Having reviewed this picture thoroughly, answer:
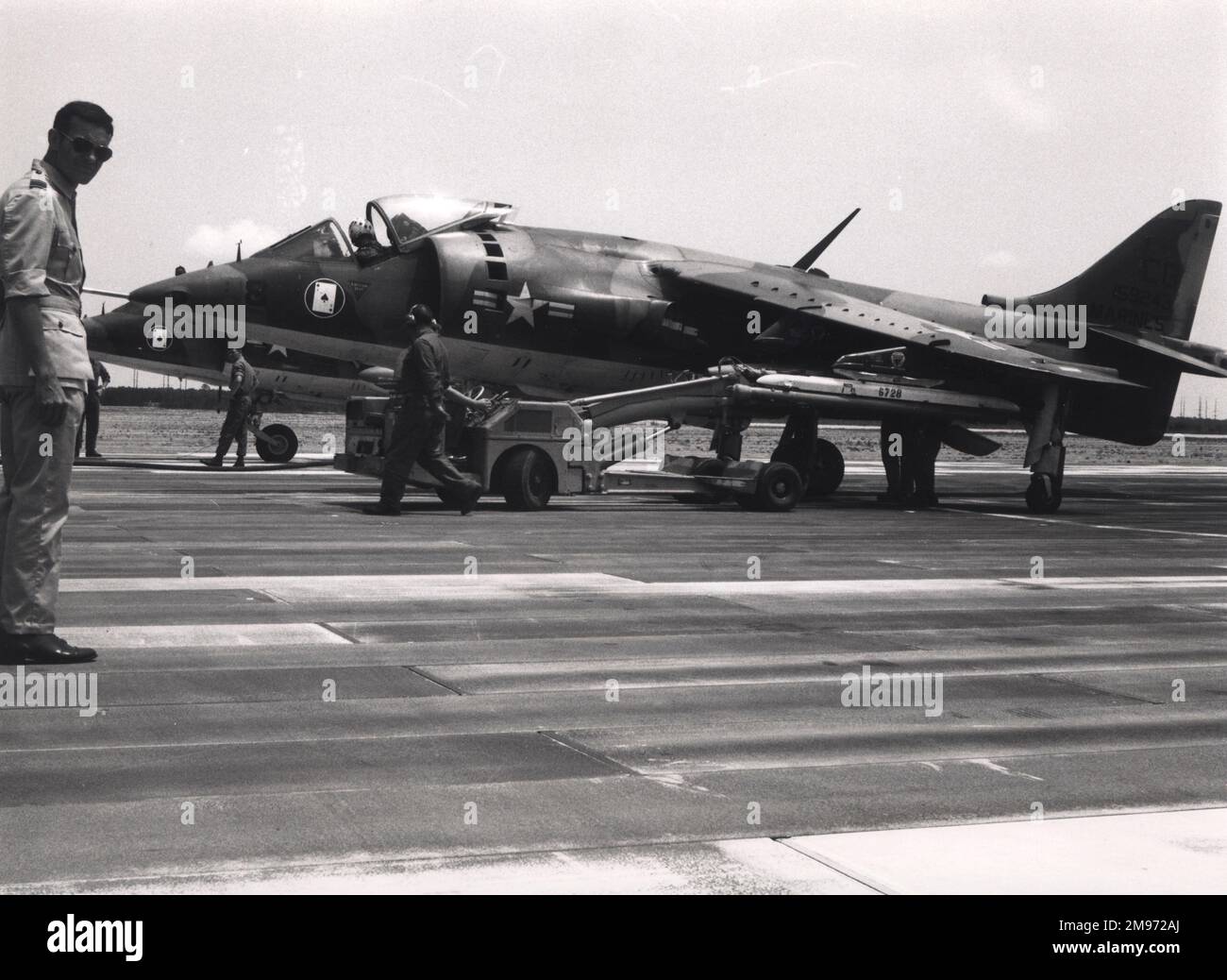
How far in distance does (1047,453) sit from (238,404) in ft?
40.5

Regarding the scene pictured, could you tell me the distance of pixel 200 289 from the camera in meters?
20.0

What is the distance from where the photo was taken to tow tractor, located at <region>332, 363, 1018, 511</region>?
16.4 metres

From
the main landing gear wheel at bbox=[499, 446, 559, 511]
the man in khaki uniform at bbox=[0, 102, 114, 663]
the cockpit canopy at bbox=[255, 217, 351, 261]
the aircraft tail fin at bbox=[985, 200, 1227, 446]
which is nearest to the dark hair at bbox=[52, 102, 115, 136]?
the man in khaki uniform at bbox=[0, 102, 114, 663]

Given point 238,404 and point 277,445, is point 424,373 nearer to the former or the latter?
point 238,404

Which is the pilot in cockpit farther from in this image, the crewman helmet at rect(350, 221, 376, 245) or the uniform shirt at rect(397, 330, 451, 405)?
the uniform shirt at rect(397, 330, 451, 405)

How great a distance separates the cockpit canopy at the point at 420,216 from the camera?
1894 cm

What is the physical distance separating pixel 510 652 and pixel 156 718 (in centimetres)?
210

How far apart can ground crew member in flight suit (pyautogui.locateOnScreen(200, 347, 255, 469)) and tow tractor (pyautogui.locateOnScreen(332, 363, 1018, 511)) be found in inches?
220

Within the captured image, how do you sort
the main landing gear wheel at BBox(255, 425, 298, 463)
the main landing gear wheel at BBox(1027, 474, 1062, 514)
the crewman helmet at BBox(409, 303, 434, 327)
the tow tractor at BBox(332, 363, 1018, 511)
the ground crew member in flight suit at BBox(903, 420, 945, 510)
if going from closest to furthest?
the crewman helmet at BBox(409, 303, 434, 327) < the tow tractor at BBox(332, 363, 1018, 511) < the main landing gear wheel at BBox(1027, 474, 1062, 514) < the ground crew member in flight suit at BBox(903, 420, 945, 510) < the main landing gear wheel at BBox(255, 425, 298, 463)

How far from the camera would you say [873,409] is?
A: 19.0 metres

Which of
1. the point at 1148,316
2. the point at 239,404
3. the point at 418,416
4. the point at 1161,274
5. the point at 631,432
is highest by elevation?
the point at 1161,274

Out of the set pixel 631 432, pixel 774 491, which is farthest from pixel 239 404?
pixel 774 491
